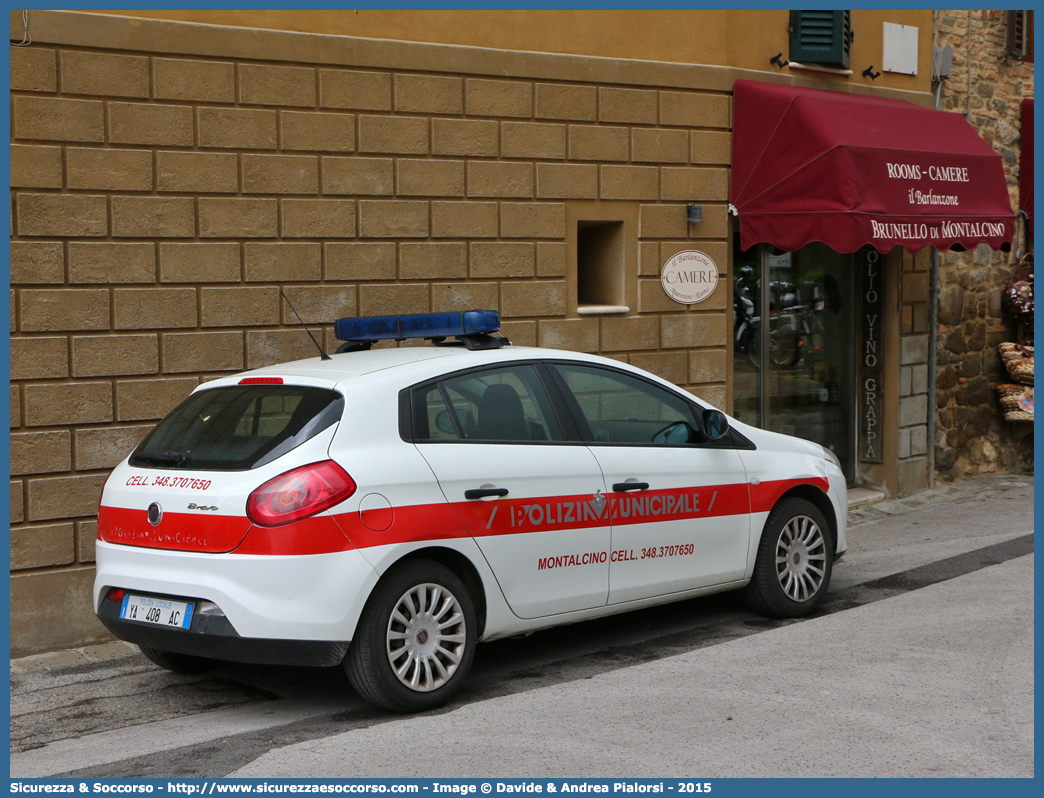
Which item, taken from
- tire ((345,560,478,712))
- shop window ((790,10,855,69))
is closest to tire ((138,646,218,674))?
tire ((345,560,478,712))

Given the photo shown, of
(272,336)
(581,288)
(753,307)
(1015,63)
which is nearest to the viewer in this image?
(272,336)

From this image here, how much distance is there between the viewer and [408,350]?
20.4 ft

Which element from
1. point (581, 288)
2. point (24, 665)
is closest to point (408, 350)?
point (24, 665)

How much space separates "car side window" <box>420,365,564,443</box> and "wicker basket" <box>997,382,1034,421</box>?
9.11 metres

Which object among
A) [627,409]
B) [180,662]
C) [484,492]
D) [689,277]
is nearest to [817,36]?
[689,277]

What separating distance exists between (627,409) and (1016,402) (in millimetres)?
8570

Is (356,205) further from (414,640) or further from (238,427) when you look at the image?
(414,640)

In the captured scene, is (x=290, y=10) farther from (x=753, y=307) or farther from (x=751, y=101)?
(x=753, y=307)

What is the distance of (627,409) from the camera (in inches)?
257

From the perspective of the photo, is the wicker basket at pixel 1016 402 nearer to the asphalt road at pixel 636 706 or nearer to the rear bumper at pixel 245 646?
the asphalt road at pixel 636 706

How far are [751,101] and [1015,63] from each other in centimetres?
481

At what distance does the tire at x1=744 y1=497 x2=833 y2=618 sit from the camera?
22.9 ft

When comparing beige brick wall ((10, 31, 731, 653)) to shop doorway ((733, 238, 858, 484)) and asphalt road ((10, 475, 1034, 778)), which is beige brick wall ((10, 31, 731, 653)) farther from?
asphalt road ((10, 475, 1034, 778))

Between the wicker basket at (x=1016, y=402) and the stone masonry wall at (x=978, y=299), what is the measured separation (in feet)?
0.42
